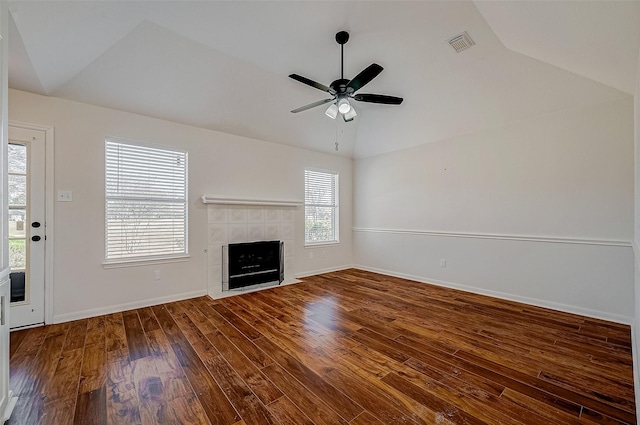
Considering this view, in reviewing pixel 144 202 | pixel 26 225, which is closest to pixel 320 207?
pixel 144 202

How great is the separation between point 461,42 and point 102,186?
4.43 m

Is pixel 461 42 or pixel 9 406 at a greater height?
pixel 461 42

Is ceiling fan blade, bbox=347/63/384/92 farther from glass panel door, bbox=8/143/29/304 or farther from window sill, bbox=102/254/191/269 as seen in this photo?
glass panel door, bbox=8/143/29/304

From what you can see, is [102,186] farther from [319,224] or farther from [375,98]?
[319,224]

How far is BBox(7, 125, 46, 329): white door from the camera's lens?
2.84 metres

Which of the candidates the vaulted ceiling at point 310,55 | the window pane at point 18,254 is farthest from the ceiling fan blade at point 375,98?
the window pane at point 18,254

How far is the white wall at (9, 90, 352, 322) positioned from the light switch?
0.03 meters

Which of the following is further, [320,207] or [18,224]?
[320,207]

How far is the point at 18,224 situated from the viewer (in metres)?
2.87

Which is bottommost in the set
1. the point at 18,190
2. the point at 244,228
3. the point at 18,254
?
the point at 18,254

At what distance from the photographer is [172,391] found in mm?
1869

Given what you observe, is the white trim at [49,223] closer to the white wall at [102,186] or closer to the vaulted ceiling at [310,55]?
the white wall at [102,186]

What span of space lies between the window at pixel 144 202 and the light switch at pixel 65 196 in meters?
0.33

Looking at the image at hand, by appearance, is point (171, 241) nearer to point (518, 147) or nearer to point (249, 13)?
point (249, 13)
